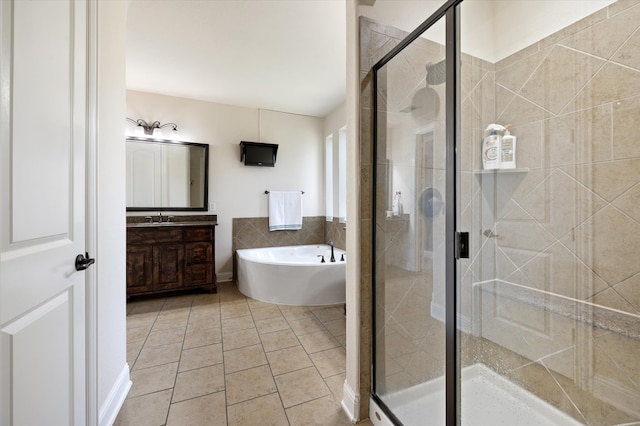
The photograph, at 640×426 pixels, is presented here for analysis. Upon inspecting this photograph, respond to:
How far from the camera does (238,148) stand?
388 cm

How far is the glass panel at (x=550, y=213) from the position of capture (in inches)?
45.4

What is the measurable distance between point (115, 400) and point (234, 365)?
679 mm

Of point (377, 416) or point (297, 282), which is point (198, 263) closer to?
point (297, 282)

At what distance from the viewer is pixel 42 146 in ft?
2.70

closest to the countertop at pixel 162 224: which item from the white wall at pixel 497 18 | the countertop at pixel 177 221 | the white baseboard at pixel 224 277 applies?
the countertop at pixel 177 221

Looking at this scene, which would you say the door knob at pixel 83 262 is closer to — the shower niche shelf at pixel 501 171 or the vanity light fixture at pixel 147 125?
the shower niche shelf at pixel 501 171

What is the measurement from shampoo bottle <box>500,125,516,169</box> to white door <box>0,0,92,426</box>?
7.18 feet

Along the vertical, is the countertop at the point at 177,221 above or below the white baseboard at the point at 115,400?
above

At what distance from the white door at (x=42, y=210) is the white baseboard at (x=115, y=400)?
0.28 meters

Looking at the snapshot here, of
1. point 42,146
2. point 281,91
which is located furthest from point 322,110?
point 42,146

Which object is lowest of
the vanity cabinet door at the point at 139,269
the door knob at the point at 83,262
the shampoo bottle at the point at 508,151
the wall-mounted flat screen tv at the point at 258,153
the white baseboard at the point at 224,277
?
the white baseboard at the point at 224,277

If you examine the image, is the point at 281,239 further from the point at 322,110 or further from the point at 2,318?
the point at 2,318

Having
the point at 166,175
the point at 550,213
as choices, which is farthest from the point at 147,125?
Result: the point at 550,213

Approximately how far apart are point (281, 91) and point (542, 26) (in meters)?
2.67
